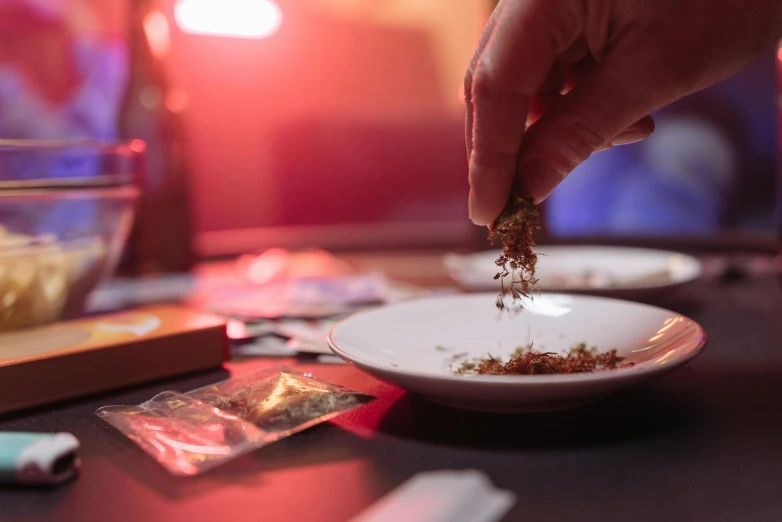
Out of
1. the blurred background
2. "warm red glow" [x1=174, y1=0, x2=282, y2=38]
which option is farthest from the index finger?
"warm red glow" [x1=174, y1=0, x2=282, y2=38]

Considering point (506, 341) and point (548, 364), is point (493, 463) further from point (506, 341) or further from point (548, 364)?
point (506, 341)

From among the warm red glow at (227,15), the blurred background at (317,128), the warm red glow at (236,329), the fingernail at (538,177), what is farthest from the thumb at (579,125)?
the warm red glow at (227,15)

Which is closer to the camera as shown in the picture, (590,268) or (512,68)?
(512,68)

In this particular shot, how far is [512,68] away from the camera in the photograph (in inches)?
20.6

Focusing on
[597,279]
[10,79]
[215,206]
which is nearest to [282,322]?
[597,279]

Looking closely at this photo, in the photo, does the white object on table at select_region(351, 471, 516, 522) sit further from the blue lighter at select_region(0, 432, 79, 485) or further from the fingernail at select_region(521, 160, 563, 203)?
the fingernail at select_region(521, 160, 563, 203)

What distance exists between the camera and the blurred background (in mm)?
1308

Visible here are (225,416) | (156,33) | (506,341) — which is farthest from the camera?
(156,33)

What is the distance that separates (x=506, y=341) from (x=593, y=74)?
0.31m

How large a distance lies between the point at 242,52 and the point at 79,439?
1.62m

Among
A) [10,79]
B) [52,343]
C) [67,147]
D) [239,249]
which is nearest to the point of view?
[52,343]

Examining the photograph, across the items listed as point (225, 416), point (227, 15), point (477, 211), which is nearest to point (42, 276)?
point (225, 416)

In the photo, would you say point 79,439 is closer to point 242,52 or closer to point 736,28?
point 736,28

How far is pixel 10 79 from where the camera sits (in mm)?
1416
